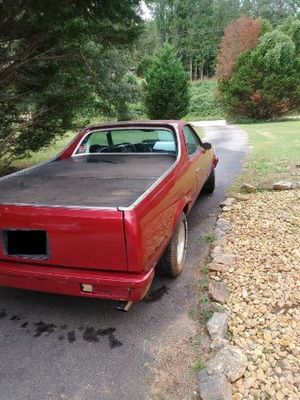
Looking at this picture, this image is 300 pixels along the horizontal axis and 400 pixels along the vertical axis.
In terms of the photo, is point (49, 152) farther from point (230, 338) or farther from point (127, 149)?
point (230, 338)

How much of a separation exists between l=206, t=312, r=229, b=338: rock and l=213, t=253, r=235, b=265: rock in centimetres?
96

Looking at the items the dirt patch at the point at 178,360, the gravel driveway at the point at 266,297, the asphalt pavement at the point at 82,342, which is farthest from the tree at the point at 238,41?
the dirt patch at the point at 178,360

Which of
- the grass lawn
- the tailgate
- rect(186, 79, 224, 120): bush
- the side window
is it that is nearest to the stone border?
the tailgate

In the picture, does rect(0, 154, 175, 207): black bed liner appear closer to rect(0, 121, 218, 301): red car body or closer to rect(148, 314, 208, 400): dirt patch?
rect(0, 121, 218, 301): red car body

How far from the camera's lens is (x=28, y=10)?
559 centimetres

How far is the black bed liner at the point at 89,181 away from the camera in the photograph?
2895 millimetres

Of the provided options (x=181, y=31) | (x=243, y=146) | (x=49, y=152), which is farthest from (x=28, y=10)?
(x=181, y=31)

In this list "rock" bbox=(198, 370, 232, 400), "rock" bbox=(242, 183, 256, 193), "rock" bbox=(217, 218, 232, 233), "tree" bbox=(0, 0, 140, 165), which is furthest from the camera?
"rock" bbox=(242, 183, 256, 193)

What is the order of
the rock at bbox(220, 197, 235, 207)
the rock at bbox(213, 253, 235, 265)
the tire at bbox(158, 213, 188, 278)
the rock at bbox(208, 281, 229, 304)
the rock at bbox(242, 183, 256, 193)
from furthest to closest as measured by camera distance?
1. the rock at bbox(242, 183, 256, 193)
2. the rock at bbox(220, 197, 235, 207)
3. the rock at bbox(213, 253, 235, 265)
4. the tire at bbox(158, 213, 188, 278)
5. the rock at bbox(208, 281, 229, 304)

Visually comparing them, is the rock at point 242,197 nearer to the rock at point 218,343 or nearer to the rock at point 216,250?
the rock at point 216,250

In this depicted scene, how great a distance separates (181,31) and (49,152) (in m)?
53.8

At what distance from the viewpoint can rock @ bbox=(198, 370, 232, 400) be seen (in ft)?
7.31

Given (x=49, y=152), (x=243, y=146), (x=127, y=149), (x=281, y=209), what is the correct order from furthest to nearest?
(x=243, y=146), (x=49, y=152), (x=281, y=209), (x=127, y=149)

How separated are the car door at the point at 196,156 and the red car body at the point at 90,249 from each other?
1.81 m
